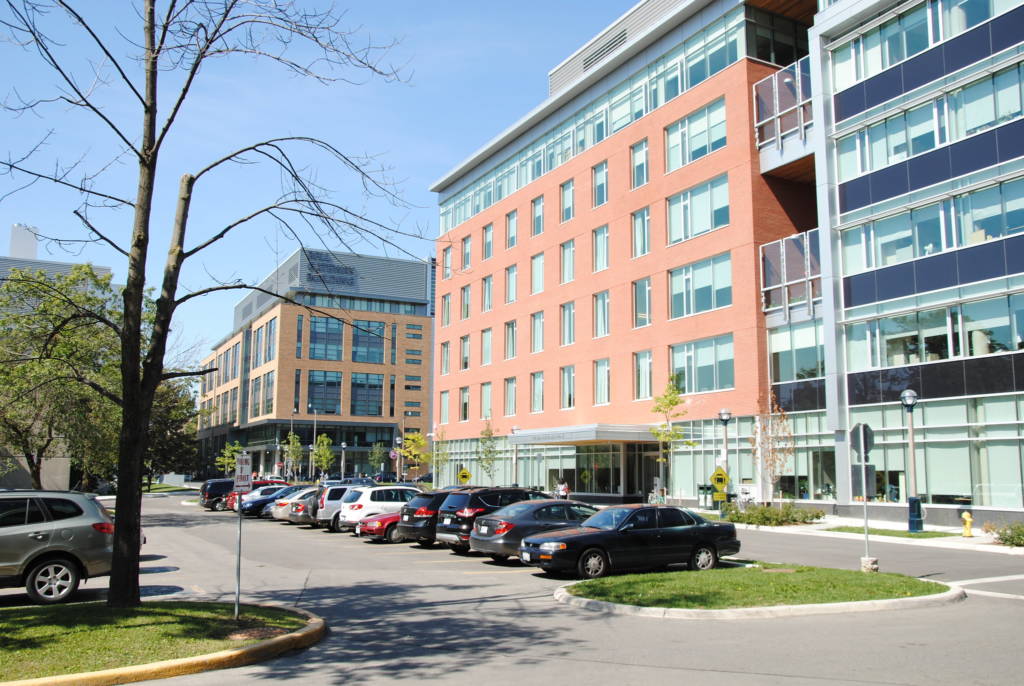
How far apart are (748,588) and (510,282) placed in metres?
45.1

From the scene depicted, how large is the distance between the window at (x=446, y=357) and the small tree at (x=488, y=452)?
9514mm

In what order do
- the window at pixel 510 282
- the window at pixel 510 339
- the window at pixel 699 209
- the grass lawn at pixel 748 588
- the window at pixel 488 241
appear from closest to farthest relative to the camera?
1. the grass lawn at pixel 748 588
2. the window at pixel 699 209
3. the window at pixel 510 339
4. the window at pixel 510 282
5. the window at pixel 488 241

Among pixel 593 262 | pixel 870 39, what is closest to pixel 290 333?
pixel 593 262

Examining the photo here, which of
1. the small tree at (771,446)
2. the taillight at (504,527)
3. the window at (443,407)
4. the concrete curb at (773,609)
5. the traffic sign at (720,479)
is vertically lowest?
the concrete curb at (773,609)

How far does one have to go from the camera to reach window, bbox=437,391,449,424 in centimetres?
6512

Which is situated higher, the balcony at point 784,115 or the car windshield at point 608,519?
the balcony at point 784,115

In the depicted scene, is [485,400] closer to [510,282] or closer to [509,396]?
[509,396]

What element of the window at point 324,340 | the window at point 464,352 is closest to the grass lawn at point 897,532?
the window at point 464,352

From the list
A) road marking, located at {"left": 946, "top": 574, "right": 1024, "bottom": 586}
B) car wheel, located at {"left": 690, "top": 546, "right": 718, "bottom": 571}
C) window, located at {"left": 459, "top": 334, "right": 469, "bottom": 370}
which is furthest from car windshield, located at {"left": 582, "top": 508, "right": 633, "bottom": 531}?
window, located at {"left": 459, "top": 334, "right": 469, "bottom": 370}

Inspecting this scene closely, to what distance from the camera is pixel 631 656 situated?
30.3ft

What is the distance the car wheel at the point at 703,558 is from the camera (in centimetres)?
1700

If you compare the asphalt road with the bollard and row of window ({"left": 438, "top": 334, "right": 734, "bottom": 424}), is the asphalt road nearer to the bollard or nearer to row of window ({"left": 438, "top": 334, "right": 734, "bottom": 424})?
the bollard

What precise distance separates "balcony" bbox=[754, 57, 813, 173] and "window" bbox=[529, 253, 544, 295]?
18958mm

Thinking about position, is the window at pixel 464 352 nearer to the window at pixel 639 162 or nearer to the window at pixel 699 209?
the window at pixel 639 162
